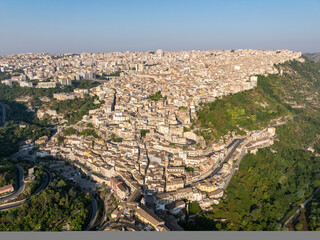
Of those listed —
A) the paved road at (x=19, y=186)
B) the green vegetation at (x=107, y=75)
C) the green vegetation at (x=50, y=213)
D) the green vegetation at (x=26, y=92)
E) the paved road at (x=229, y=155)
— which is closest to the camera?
the green vegetation at (x=50, y=213)

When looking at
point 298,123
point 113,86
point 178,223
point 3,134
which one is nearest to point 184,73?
point 113,86

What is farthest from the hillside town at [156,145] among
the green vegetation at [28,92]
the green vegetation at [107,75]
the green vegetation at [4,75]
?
the green vegetation at [4,75]

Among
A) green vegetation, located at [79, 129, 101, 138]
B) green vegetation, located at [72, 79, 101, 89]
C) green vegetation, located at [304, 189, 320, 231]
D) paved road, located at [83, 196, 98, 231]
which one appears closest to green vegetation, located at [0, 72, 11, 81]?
green vegetation, located at [72, 79, 101, 89]

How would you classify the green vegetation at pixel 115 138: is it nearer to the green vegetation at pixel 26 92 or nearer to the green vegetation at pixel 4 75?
the green vegetation at pixel 26 92

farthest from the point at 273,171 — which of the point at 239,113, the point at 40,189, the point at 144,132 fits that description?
the point at 40,189

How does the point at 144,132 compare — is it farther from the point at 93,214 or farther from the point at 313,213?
the point at 313,213

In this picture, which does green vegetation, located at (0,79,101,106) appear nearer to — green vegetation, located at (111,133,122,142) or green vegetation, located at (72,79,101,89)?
green vegetation, located at (72,79,101,89)
